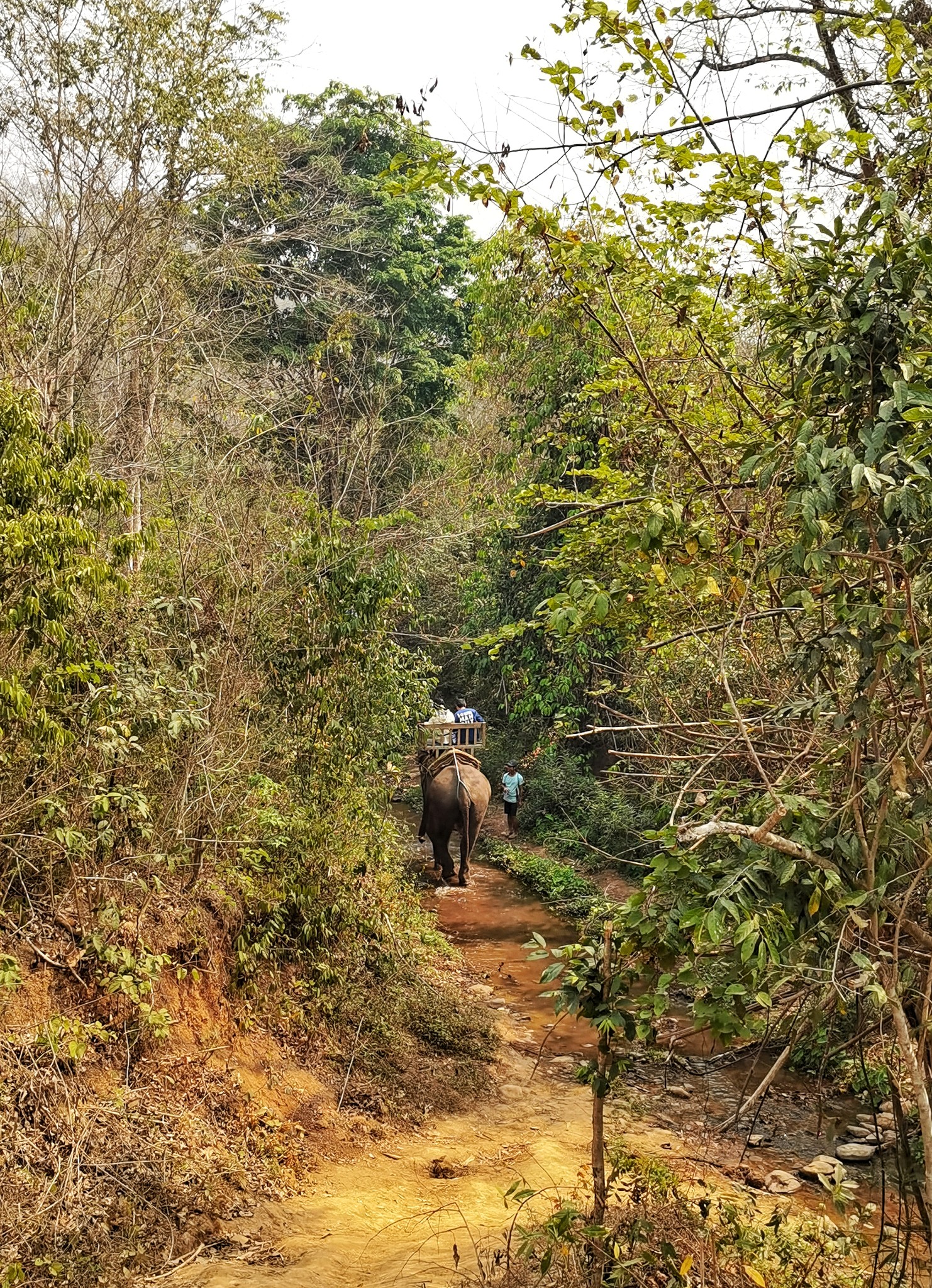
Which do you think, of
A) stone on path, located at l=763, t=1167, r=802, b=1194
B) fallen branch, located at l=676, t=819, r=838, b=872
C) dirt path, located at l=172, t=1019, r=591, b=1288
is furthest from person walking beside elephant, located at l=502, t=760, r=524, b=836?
fallen branch, located at l=676, t=819, r=838, b=872

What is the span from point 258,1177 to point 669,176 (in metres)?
5.83

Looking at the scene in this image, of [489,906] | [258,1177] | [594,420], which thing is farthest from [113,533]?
[594,420]

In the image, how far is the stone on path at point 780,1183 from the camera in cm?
635

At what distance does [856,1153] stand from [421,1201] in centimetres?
319

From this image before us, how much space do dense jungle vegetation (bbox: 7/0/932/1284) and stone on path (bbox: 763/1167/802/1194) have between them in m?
0.87

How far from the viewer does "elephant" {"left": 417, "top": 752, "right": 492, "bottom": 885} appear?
13211mm

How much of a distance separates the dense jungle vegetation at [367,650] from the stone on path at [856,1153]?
1.43 feet

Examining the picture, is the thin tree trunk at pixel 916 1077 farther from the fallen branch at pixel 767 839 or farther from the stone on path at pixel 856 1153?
the stone on path at pixel 856 1153

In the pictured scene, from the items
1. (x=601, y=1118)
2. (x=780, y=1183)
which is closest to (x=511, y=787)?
(x=780, y=1183)

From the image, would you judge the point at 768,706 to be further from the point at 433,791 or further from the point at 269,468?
the point at 433,791

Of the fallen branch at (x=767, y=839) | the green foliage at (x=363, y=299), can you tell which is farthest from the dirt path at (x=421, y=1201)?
the green foliage at (x=363, y=299)

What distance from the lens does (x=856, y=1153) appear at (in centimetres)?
677

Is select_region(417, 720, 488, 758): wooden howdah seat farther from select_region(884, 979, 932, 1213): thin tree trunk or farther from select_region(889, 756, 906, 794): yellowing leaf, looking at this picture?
select_region(884, 979, 932, 1213): thin tree trunk

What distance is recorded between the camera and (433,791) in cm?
1332
